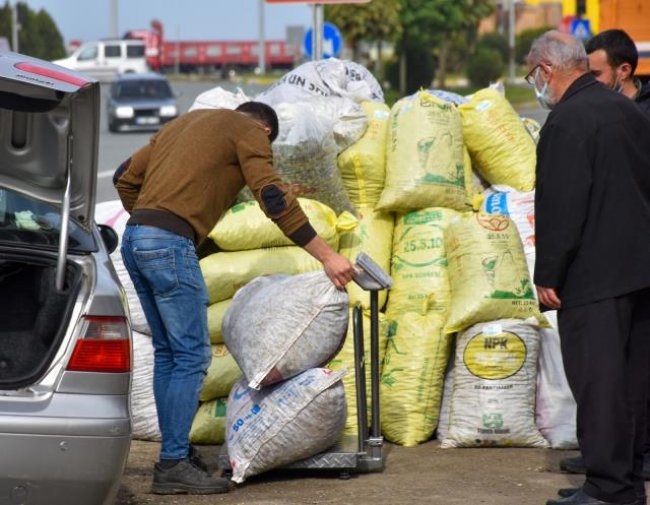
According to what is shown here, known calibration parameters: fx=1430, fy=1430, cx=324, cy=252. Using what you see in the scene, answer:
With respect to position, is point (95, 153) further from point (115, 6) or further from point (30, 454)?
point (115, 6)

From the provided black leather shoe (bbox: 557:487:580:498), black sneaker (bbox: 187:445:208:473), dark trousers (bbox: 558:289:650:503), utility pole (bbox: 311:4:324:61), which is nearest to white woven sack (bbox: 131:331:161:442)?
black sneaker (bbox: 187:445:208:473)

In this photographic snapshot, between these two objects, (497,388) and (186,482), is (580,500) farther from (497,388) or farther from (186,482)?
(186,482)

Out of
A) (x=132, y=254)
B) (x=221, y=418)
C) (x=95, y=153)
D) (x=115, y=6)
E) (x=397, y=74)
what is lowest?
(x=221, y=418)

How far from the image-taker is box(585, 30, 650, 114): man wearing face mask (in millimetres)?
6340

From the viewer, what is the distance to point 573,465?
6109 mm

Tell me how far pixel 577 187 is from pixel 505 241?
5.61 ft

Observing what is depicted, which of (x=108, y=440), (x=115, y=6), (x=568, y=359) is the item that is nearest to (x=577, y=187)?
(x=568, y=359)

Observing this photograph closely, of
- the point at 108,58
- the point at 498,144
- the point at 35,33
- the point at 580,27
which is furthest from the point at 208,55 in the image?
the point at 498,144

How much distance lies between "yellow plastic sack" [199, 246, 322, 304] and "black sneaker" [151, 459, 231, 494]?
121 cm

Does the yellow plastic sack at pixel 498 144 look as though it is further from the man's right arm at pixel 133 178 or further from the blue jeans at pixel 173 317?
the blue jeans at pixel 173 317

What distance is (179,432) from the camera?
5.92 metres

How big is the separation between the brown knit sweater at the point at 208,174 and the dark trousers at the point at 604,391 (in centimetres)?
116

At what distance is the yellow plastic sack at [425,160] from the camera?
23.6ft

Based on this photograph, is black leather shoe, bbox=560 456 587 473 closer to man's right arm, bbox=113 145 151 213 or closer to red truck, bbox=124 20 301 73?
man's right arm, bbox=113 145 151 213
